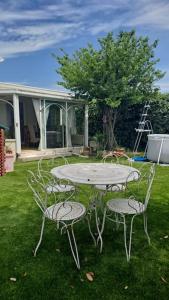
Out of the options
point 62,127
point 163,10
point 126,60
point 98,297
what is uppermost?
point 163,10

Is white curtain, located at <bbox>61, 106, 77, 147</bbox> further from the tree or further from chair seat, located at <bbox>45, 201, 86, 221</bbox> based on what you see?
chair seat, located at <bbox>45, 201, 86, 221</bbox>

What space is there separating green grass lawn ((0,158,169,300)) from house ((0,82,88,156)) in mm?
5856

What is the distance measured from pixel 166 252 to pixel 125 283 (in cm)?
74

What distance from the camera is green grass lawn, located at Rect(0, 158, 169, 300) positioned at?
2.00 meters

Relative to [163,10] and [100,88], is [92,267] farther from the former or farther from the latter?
[163,10]

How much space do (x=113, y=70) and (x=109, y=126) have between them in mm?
2512

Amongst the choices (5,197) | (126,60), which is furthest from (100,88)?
(5,197)

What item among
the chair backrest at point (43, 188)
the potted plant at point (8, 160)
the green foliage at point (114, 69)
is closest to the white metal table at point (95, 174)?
the chair backrest at point (43, 188)

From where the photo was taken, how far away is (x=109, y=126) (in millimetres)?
10250

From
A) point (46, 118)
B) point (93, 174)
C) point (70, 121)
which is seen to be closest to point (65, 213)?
point (93, 174)

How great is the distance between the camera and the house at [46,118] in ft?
30.3

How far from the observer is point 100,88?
8.70 metres

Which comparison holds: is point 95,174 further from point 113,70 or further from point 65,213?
point 113,70

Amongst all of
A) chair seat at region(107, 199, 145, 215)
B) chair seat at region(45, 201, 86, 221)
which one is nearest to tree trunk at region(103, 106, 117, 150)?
chair seat at region(107, 199, 145, 215)
